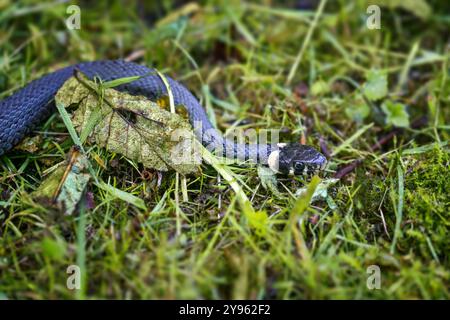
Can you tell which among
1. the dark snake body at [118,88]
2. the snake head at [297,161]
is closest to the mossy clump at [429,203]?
the snake head at [297,161]

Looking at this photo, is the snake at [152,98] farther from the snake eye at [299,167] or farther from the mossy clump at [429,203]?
the mossy clump at [429,203]

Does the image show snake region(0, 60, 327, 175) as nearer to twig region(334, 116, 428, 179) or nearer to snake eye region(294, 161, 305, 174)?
snake eye region(294, 161, 305, 174)

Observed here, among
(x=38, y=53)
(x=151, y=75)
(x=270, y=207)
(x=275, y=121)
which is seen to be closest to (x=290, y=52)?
(x=275, y=121)

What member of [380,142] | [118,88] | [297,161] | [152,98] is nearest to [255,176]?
[297,161]

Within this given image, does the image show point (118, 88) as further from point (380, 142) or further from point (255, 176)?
point (380, 142)

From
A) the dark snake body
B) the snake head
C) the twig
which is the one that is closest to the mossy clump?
the twig
